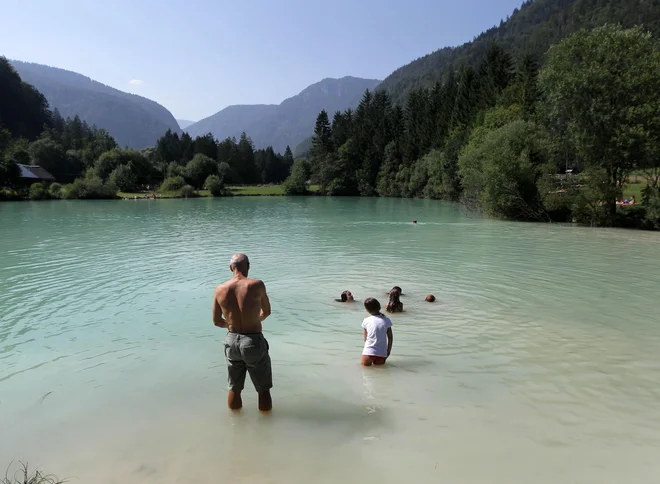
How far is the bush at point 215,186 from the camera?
123m

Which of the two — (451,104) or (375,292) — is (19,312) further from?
(451,104)

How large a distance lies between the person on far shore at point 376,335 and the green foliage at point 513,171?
1628 inches

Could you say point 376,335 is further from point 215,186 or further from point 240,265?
point 215,186

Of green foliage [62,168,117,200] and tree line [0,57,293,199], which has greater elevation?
tree line [0,57,293,199]

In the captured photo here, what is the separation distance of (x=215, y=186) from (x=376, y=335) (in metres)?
119

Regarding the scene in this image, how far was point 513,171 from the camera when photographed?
4681cm

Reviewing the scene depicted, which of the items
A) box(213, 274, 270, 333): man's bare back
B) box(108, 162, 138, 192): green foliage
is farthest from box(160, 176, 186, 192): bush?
box(213, 274, 270, 333): man's bare back

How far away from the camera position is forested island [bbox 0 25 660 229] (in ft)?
123

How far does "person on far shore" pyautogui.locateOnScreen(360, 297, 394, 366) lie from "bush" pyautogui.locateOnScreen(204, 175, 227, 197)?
11890 cm

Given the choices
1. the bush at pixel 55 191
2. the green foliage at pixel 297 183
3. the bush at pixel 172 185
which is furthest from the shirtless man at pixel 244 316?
the green foliage at pixel 297 183

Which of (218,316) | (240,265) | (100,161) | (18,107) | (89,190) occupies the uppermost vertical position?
(18,107)

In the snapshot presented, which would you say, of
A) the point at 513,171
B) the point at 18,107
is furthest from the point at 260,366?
the point at 18,107

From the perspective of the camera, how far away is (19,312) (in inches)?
571

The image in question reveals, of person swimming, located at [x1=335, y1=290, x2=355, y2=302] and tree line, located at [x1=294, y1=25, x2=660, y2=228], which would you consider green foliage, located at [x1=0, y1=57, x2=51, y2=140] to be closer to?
tree line, located at [x1=294, y1=25, x2=660, y2=228]
